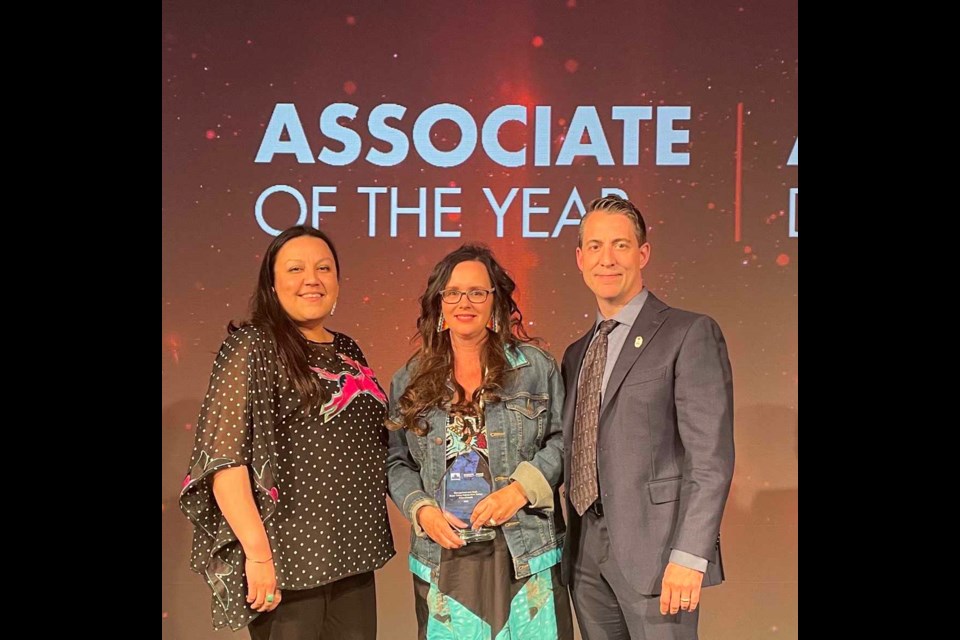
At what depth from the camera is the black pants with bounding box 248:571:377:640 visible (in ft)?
9.53

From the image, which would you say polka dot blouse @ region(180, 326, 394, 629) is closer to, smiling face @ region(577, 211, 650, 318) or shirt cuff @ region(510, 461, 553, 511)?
shirt cuff @ region(510, 461, 553, 511)

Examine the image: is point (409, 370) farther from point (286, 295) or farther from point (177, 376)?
point (177, 376)

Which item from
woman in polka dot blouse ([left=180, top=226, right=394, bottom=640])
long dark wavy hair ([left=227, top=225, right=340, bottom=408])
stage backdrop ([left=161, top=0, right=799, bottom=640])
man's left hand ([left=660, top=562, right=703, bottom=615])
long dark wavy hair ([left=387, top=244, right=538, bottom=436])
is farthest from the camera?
stage backdrop ([left=161, top=0, right=799, bottom=640])

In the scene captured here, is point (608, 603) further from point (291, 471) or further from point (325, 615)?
point (291, 471)

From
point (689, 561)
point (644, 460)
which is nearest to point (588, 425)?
point (644, 460)

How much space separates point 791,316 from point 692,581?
6.49ft

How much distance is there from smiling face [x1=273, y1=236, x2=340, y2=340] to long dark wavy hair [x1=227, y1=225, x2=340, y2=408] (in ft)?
0.06

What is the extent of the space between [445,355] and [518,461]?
1.43 ft

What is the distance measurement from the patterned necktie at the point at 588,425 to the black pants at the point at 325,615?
749 mm

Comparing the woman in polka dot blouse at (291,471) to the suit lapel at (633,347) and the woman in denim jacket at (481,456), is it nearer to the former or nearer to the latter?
the woman in denim jacket at (481,456)

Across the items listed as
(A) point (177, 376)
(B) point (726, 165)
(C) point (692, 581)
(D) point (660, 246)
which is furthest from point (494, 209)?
(C) point (692, 581)

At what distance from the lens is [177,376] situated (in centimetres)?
437

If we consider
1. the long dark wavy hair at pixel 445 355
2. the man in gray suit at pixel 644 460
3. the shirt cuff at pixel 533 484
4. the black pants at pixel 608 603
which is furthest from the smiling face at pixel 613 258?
the black pants at pixel 608 603

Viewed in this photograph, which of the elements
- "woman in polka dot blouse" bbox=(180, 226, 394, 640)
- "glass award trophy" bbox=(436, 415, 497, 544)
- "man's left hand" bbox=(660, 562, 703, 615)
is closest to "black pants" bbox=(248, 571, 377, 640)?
"woman in polka dot blouse" bbox=(180, 226, 394, 640)
